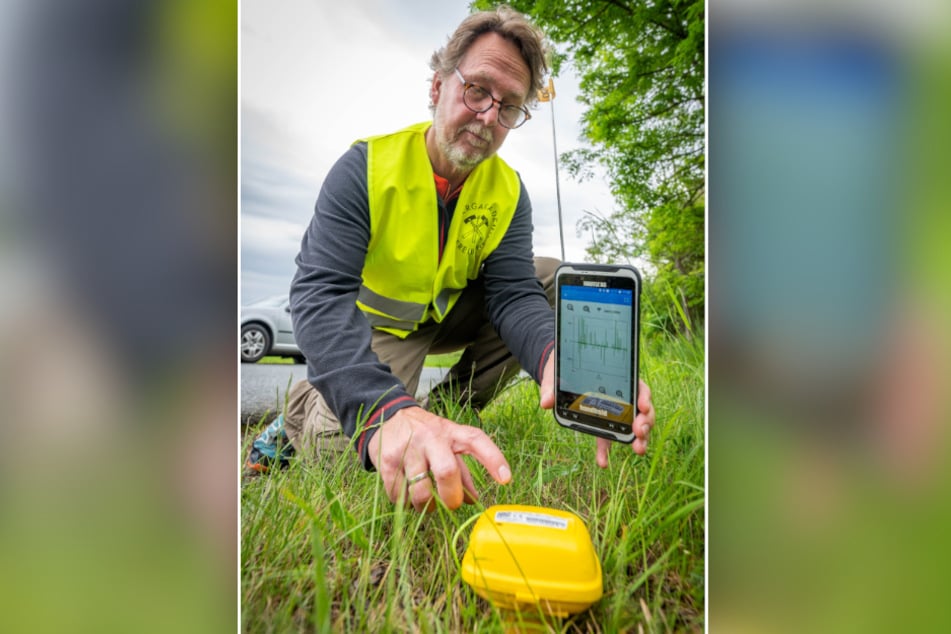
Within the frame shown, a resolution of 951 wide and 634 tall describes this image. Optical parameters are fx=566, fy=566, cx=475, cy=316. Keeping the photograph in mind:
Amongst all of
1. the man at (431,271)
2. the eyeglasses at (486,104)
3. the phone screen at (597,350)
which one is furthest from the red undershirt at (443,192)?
the phone screen at (597,350)

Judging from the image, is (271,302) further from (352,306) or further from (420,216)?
(420,216)

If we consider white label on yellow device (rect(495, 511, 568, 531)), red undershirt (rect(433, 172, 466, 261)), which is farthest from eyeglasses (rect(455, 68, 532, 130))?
white label on yellow device (rect(495, 511, 568, 531))

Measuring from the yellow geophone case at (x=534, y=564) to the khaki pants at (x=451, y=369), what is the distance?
292 mm

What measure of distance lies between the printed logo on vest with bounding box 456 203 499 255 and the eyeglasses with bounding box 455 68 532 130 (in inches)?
4.8

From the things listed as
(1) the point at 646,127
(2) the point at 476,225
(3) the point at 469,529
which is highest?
(1) the point at 646,127

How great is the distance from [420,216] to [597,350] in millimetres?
331

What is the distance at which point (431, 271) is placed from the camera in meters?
0.87

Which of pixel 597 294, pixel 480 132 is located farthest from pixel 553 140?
pixel 597 294

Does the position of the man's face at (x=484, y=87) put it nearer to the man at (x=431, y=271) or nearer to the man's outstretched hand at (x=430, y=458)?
the man at (x=431, y=271)

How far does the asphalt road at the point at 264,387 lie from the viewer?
783 mm
